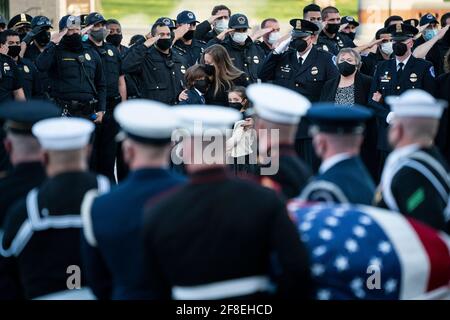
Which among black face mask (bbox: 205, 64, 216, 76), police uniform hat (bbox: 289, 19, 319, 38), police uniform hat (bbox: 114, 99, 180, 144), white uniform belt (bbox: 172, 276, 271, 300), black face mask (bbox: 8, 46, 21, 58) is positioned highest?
police uniform hat (bbox: 114, 99, 180, 144)

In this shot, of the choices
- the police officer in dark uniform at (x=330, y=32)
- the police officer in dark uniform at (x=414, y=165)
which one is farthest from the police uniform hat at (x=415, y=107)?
the police officer in dark uniform at (x=330, y=32)

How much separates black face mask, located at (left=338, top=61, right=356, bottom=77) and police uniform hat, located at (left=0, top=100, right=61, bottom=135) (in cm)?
700

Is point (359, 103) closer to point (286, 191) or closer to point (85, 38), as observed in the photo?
point (85, 38)

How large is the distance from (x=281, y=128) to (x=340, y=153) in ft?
1.03

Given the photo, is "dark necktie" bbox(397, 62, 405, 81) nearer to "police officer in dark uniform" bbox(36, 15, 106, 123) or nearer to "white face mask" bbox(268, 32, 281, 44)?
"police officer in dark uniform" bbox(36, 15, 106, 123)

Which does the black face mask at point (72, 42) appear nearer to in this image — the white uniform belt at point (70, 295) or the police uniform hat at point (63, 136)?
the police uniform hat at point (63, 136)

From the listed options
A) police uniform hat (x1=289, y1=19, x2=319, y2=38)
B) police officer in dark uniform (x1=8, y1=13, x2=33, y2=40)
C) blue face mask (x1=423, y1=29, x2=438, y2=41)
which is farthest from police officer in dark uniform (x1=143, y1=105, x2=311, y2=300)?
police officer in dark uniform (x1=8, y1=13, x2=33, y2=40)

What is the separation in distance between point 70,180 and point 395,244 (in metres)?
1.44

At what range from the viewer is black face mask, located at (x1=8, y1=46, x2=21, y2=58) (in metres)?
13.4

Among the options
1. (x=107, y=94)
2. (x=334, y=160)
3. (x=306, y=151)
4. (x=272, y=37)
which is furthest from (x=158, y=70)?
(x=334, y=160)

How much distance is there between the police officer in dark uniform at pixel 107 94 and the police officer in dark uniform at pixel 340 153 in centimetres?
790

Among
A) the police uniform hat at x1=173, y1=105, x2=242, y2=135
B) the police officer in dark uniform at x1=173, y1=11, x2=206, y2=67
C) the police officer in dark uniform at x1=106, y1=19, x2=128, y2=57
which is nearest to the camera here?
the police uniform hat at x1=173, y1=105, x2=242, y2=135

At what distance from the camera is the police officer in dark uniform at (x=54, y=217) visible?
5.25 meters

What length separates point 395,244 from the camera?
4781 millimetres
